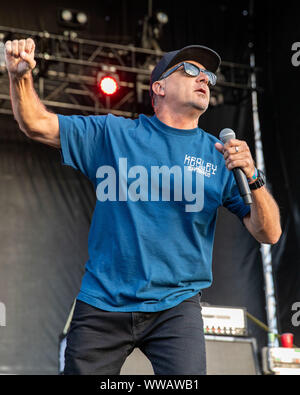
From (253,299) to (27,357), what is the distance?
2.70m

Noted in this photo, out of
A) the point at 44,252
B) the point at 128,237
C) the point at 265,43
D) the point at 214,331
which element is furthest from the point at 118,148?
the point at 265,43

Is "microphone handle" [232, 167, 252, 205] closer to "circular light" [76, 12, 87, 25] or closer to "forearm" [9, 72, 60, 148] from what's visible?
"forearm" [9, 72, 60, 148]

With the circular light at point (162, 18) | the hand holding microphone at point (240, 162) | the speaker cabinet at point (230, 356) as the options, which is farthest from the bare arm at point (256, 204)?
the circular light at point (162, 18)

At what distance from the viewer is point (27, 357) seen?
5906 millimetres

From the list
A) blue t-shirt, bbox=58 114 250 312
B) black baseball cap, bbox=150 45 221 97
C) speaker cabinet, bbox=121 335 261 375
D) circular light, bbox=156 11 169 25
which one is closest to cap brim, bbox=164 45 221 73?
black baseball cap, bbox=150 45 221 97

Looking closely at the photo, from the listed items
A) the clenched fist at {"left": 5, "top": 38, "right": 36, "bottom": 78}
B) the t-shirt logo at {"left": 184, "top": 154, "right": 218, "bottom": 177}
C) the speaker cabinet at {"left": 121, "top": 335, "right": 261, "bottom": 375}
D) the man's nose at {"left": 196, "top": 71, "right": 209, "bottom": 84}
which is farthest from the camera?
the speaker cabinet at {"left": 121, "top": 335, "right": 261, "bottom": 375}

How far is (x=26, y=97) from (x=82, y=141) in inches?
11.3

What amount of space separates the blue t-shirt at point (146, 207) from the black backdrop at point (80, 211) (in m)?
4.00

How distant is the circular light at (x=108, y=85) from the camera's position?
20.3 ft

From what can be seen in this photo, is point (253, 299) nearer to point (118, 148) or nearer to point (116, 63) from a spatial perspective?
point (116, 63)

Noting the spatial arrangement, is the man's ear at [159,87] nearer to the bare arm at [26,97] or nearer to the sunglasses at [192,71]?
the sunglasses at [192,71]

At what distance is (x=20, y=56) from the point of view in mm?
1775

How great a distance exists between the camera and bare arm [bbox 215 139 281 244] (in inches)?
71.1
